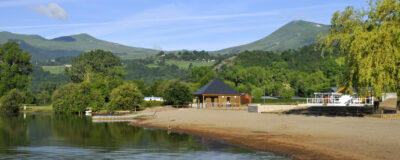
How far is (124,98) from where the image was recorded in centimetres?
6594

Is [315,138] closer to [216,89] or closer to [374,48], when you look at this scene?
[374,48]

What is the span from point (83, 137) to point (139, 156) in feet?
41.9

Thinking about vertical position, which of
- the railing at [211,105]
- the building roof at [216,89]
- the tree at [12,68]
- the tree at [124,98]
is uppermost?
the tree at [12,68]

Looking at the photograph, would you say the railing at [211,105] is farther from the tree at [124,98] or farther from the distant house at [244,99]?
the distant house at [244,99]

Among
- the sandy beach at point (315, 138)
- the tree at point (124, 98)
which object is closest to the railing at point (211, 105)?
the tree at point (124, 98)

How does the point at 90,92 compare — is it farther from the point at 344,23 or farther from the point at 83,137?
the point at 344,23

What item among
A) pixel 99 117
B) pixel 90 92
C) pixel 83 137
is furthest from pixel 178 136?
pixel 90 92

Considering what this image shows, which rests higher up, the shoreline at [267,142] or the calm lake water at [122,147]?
the shoreline at [267,142]

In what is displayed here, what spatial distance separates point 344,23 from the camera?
122ft

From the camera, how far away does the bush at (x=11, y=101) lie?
81812 millimetres

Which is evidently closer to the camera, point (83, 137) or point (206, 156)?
point (206, 156)

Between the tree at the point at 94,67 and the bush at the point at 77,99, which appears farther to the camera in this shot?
the tree at the point at 94,67

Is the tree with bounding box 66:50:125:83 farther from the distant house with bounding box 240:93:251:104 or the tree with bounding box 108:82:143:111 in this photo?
the tree with bounding box 108:82:143:111

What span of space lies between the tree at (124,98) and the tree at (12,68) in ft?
128
